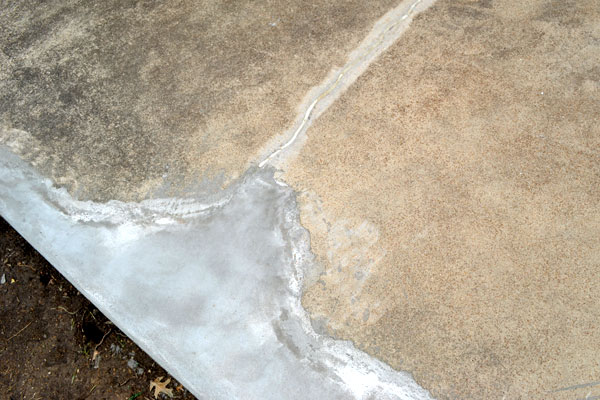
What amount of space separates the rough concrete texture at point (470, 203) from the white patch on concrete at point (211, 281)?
10cm

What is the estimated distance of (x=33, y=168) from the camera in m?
2.56

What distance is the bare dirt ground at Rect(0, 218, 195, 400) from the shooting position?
227cm

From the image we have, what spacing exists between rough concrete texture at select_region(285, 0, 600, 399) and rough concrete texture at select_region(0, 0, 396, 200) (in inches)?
13.1

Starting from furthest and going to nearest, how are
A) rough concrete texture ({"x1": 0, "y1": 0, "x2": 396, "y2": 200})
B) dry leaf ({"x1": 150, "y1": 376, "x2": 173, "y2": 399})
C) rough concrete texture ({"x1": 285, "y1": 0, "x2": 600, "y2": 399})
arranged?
rough concrete texture ({"x1": 0, "y1": 0, "x2": 396, "y2": 200}) < dry leaf ({"x1": 150, "y1": 376, "x2": 173, "y2": 399}) < rough concrete texture ({"x1": 285, "y1": 0, "x2": 600, "y2": 399})

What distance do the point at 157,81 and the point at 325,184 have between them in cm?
117

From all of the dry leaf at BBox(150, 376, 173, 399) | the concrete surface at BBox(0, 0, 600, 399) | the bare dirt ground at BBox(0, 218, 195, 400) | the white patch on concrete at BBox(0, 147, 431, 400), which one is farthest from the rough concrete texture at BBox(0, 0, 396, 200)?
the dry leaf at BBox(150, 376, 173, 399)

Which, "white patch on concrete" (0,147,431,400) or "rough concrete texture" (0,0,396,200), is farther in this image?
"rough concrete texture" (0,0,396,200)

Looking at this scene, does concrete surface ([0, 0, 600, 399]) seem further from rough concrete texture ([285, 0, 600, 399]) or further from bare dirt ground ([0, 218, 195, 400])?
bare dirt ground ([0, 218, 195, 400])

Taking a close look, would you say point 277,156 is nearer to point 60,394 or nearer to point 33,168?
point 33,168

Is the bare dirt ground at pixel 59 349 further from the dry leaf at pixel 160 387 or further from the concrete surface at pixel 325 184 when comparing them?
the concrete surface at pixel 325 184

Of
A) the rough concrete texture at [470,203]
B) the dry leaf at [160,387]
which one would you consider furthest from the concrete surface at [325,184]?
the dry leaf at [160,387]

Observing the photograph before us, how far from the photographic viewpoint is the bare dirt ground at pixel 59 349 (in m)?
2.27

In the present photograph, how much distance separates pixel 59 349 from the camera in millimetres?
2371

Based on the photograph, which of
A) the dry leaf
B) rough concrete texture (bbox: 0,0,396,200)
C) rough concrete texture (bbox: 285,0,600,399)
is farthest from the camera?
rough concrete texture (bbox: 0,0,396,200)
